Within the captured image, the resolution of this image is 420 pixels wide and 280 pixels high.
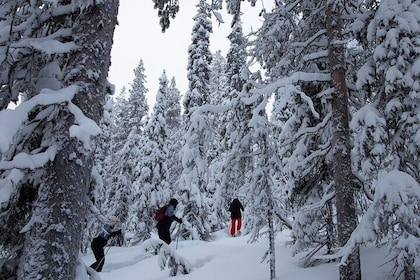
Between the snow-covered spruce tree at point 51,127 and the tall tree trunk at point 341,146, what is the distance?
17.5 feet

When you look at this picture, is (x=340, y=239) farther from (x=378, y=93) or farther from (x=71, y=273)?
(x=71, y=273)

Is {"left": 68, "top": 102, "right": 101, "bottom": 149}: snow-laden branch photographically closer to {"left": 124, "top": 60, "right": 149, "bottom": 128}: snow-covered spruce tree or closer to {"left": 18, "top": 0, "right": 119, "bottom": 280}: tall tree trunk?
{"left": 18, "top": 0, "right": 119, "bottom": 280}: tall tree trunk

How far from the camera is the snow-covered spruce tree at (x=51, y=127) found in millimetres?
3150

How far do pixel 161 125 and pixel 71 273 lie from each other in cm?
2369

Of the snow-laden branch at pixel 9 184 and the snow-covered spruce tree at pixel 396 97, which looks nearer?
the snow-laden branch at pixel 9 184

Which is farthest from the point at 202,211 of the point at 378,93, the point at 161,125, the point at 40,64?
the point at 40,64

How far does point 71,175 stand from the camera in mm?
3387

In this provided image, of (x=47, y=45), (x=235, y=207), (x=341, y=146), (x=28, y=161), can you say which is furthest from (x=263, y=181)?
(x=235, y=207)

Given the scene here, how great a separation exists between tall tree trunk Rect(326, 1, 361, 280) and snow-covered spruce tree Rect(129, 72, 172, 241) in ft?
65.2

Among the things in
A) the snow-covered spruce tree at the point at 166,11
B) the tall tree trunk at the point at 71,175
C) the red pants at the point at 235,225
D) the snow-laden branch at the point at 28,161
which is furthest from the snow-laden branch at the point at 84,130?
the red pants at the point at 235,225

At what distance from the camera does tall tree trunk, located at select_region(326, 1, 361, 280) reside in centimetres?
700

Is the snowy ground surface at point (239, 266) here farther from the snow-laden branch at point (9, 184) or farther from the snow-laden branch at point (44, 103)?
the snow-laden branch at point (9, 184)

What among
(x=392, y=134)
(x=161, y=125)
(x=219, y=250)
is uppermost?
(x=161, y=125)

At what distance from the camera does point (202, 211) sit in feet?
76.5
